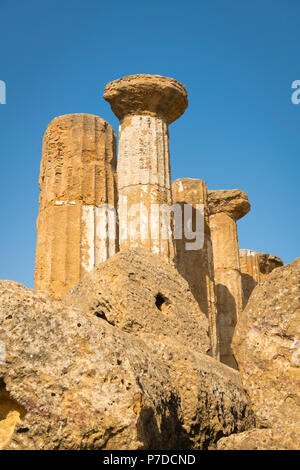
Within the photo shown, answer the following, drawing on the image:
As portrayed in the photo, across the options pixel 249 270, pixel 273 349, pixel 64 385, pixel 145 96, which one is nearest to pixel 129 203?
pixel 145 96

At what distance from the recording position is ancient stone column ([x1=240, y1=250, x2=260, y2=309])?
1827 centimetres

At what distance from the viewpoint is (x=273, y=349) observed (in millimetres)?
3881

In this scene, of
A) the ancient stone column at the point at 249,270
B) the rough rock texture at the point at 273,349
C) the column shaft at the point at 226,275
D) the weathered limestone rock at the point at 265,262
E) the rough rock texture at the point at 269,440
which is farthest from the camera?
the weathered limestone rock at the point at 265,262

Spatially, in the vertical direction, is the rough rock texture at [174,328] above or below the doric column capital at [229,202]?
below

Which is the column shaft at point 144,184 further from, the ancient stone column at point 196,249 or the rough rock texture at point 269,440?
the rough rock texture at point 269,440

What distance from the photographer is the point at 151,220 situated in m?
9.74

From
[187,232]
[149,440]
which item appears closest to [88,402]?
[149,440]

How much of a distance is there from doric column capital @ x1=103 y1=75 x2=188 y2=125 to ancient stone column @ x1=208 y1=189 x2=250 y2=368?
569cm

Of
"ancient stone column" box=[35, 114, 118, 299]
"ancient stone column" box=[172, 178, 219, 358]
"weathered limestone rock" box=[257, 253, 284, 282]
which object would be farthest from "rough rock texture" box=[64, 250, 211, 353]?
"weathered limestone rock" box=[257, 253, 284, 282]

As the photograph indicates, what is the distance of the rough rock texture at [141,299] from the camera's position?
4.49 m

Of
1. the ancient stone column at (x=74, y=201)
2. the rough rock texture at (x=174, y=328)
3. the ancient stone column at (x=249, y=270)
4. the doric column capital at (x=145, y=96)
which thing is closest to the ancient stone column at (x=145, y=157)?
the doric column capital at (x=145, y=96)

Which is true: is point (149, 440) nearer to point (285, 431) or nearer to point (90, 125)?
point (285, 431)

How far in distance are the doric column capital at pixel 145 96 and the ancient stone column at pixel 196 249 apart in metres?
3.10

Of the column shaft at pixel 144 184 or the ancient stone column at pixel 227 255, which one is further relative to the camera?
the ancient stone column at pixel 227 255
